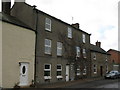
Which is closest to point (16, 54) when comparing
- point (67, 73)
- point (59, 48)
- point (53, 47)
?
point (53, 47)

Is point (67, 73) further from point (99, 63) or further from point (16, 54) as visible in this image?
point (99, 63)

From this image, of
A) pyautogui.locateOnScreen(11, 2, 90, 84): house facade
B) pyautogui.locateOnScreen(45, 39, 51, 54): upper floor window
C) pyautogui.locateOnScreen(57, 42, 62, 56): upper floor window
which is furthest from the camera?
pyautogui.locateOnScreen(57, 42, 62, 56): upper floor window

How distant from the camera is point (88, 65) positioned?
38.1 metres

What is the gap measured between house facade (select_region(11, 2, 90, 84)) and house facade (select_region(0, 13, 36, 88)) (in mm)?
1326

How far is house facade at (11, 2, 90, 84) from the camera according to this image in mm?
25375

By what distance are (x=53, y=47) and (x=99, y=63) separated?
19.0 meters

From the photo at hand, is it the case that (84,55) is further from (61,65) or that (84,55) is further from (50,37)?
(50,37)

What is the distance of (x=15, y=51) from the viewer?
71.1 feet

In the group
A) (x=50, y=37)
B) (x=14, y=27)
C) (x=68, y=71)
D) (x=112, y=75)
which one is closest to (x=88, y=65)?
(x=112, y=75)

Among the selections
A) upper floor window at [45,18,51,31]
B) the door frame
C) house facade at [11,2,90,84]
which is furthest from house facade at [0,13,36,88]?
the door frame

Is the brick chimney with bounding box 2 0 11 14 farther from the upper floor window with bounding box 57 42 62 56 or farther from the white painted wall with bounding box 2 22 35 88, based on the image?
the upper floor window with bounding box 57 42 62 56

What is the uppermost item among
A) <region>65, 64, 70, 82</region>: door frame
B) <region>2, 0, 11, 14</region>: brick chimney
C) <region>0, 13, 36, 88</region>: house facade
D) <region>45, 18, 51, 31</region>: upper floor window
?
<region>2, 0, 11, 14</region>: brick chimney

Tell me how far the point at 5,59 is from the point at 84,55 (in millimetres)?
19059

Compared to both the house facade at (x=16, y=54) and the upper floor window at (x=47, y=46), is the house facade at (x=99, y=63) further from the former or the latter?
the house facade at (x=16, y=54)
